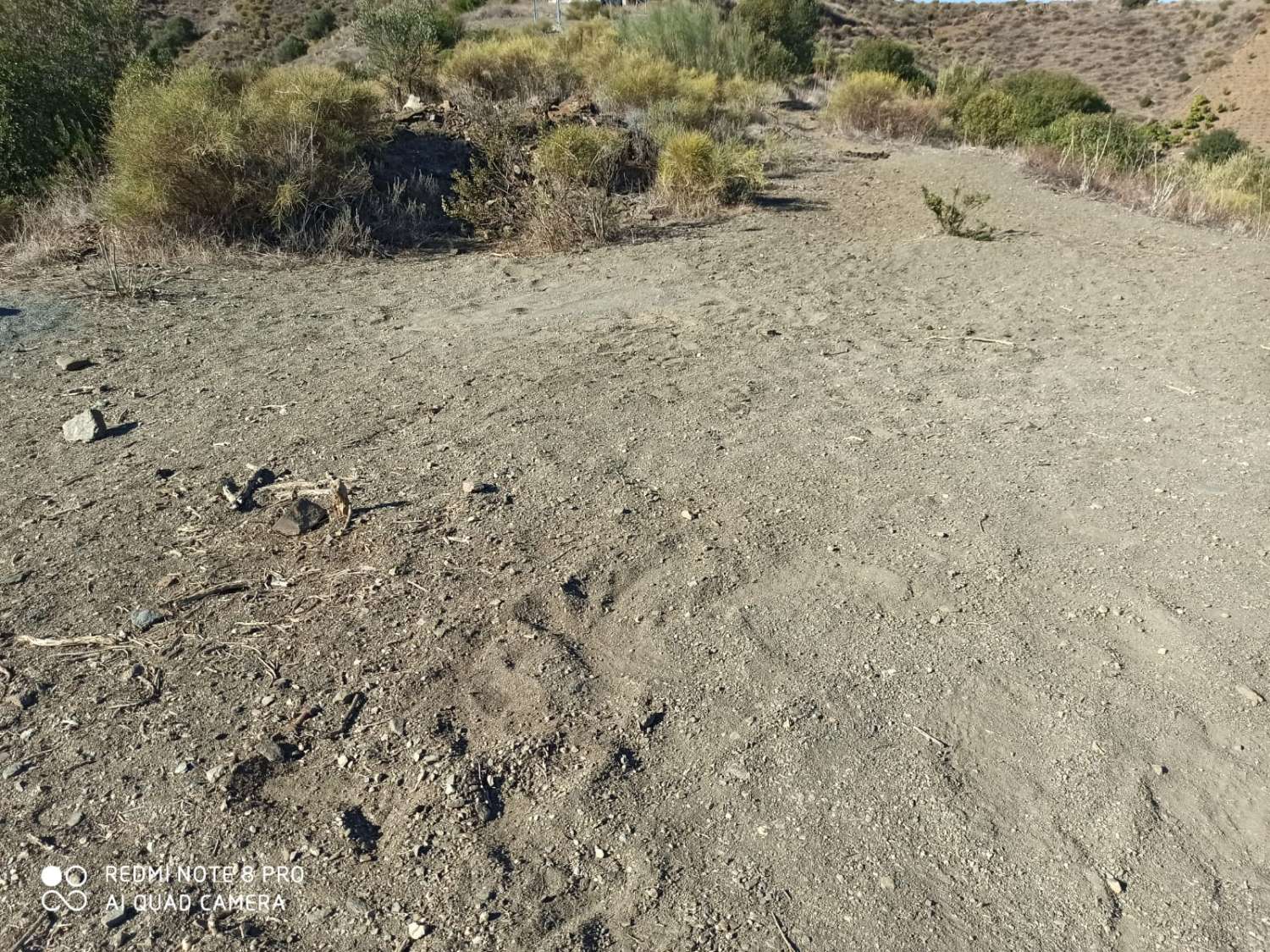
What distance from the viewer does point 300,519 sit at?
3.72 metres

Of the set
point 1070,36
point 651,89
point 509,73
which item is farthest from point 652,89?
point 1070,36

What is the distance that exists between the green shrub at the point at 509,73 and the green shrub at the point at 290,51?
22.5 m

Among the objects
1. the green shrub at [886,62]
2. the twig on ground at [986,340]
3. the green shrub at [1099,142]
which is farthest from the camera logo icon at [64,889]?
the green shrub at [886,62]

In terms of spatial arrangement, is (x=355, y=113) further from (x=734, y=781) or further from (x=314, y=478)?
(x=734, y=781)

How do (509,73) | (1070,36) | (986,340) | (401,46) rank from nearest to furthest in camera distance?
(986,340) → (401,46) → (509,73) → (1070,36)

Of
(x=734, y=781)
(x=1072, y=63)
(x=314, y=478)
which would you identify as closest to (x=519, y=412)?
(x=314, y=478)

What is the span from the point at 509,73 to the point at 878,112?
706 centimetres

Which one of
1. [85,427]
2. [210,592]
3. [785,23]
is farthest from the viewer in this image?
[785,23]

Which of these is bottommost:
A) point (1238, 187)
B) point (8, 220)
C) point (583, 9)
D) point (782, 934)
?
point (1238, 187)

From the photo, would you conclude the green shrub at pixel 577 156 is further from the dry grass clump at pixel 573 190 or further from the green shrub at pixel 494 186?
the green shrub at pixel 494 186

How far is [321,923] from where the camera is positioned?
2092 mm

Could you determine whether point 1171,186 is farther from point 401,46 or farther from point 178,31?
point 178,31

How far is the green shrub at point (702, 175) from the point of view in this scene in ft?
34.0

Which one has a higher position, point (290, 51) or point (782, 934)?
point (290, 51)
